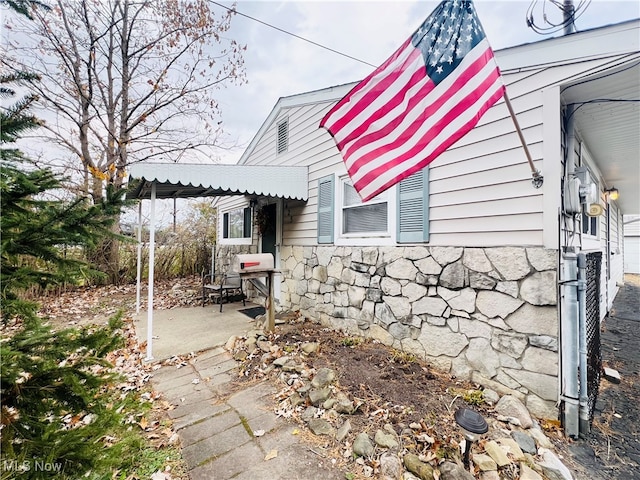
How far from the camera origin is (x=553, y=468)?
6.58ft

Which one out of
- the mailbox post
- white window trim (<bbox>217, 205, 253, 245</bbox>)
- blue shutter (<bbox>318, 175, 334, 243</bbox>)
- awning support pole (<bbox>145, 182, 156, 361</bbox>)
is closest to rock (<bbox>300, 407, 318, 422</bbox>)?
the mailbox post

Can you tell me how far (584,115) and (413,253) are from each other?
94.7 inches

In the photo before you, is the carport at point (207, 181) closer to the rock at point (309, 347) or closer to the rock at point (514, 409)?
the rock at point (309, 347)

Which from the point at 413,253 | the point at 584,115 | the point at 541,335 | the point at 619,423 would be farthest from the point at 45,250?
the point at 584,115

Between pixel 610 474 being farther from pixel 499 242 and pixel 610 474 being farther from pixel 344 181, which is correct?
pixel 344 181

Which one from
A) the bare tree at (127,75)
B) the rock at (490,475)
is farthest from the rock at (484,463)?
the bare tree at (127,75)

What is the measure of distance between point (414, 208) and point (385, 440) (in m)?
2.60

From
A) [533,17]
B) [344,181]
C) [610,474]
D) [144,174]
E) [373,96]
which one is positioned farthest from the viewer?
[344,181]

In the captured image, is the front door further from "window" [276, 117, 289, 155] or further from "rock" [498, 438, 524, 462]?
"rock" [498, 438, 524, 462]

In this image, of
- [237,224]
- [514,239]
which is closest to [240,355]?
[514,239]

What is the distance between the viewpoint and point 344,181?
4797mm

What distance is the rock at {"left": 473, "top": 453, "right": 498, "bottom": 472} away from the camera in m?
1.98

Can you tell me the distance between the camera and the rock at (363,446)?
84.3 inches

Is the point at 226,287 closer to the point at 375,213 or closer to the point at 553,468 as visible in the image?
the point at 375,213
